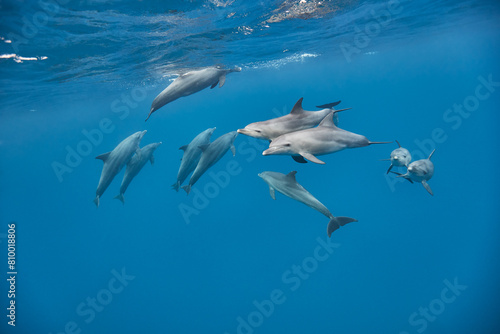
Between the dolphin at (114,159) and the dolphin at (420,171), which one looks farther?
the dolphin at (420,171)

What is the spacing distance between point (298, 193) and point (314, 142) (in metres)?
1.99

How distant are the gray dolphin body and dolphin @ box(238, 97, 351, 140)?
133 centimetres

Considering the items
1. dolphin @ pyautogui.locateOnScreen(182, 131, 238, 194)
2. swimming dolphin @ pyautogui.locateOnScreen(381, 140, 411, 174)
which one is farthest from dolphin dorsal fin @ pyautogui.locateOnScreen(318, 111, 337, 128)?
swimming dolphin @ pyautogui.locateOnScreen(381, 140, 411, 174)

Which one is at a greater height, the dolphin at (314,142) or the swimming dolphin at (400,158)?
the dolphin at (314,142)

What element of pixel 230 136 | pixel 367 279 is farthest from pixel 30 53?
pixel 367 279

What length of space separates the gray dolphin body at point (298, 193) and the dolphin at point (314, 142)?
1.51m

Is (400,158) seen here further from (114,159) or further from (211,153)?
(114,159)

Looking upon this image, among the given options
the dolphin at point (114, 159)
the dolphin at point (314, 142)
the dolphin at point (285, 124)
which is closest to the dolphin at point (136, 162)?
the dolphin at point (114, 159)

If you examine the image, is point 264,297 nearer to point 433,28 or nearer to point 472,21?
point 433,28

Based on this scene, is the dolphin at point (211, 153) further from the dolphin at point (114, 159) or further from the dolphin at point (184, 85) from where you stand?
Answer: the dolphin at point (114, 159)

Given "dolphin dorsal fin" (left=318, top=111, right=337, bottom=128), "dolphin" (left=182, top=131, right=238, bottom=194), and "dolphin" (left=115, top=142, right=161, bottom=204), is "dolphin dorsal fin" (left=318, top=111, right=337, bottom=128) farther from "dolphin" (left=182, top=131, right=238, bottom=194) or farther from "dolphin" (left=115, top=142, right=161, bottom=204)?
"dolphin" (left=115, top=142, right=161, bottom=204)

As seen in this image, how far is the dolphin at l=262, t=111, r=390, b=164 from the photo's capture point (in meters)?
4.27

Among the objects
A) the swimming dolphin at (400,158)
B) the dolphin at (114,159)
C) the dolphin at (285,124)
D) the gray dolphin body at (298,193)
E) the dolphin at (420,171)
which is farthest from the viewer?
the swimming dolphin at (400,158)

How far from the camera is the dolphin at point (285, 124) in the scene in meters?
4.66
